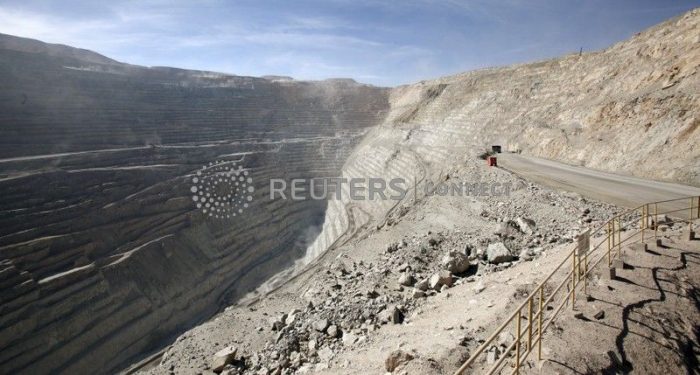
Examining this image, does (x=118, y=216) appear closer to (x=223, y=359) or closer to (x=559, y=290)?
(x=223, y=359)

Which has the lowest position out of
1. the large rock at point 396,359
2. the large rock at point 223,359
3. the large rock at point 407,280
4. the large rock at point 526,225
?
the large rock at point 223,359

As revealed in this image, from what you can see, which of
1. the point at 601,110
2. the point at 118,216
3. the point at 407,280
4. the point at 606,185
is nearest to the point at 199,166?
the point at 118,216

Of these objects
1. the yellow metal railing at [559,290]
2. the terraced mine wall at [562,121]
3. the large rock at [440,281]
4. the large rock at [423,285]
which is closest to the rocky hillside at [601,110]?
the terraced mine wall at [562,121]

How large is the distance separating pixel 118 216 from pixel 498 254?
16.3 m

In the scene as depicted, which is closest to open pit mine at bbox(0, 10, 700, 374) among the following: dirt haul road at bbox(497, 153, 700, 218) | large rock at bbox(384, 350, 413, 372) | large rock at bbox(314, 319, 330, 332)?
dirt haul road at bbox(497, 153, 700, 218)

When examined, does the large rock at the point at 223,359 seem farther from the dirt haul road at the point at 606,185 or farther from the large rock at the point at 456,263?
the dirt haul road at the point at 606,185

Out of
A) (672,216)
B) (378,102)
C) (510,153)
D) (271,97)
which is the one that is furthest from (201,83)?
(672,216)

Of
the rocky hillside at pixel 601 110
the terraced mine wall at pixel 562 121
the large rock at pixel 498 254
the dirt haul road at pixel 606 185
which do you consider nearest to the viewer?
the large rock at pixel 498 254

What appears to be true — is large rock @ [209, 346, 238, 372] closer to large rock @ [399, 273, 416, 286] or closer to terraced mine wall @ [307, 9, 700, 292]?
large rock @ [399, 273, 416, 286]

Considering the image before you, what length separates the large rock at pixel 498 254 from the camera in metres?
9.16

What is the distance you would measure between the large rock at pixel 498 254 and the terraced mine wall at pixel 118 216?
12093 mm

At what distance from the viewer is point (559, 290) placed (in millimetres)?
6324

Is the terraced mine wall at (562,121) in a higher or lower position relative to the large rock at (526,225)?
higher

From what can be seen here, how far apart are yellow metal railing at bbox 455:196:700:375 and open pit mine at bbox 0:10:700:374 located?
610cm
